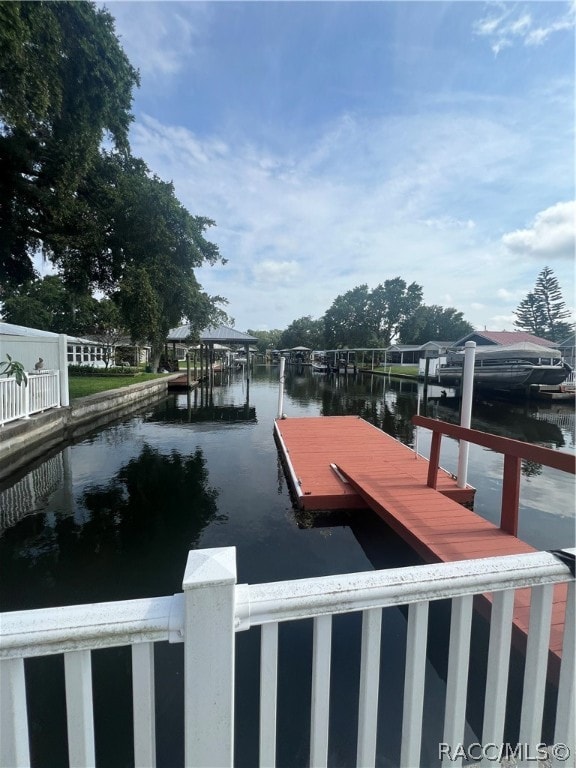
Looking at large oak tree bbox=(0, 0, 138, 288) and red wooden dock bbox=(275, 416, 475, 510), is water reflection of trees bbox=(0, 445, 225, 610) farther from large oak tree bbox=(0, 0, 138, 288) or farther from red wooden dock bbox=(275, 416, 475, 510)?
large oak tree bbox=(0, 0, 138, 288)

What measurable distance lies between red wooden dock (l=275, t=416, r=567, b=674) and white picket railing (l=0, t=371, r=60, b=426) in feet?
16.1

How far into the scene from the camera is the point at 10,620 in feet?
2.68

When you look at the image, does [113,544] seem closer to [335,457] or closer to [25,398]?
[335,457]

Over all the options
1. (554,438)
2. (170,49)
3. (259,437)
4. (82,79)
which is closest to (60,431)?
(259,437)

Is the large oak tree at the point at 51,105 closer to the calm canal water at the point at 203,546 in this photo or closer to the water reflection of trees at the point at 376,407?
the calm canal water at the point at 203,546

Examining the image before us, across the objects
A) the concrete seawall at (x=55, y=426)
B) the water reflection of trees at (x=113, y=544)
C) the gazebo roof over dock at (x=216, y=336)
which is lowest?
the water reflection of trees at (x=113, y=544)

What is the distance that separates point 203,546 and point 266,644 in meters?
3.27

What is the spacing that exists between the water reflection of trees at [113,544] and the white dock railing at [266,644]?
2538 millimetres

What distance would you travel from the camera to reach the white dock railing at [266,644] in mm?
835

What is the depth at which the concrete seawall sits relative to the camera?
20.6 ft

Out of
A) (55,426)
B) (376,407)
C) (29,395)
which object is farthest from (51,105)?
(376,407)

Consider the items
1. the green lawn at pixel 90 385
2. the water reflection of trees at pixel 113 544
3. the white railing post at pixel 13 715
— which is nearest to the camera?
the white railing post at pixel 13 715

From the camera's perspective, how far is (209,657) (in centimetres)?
88

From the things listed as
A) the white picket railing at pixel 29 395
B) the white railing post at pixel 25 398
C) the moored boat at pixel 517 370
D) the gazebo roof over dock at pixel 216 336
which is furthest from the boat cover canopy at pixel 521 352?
the white railing post at pixel 25 398
